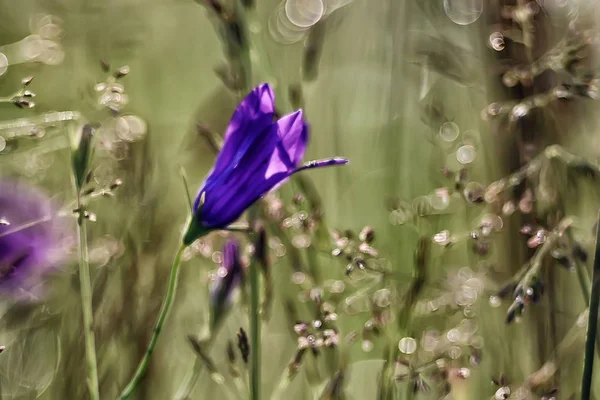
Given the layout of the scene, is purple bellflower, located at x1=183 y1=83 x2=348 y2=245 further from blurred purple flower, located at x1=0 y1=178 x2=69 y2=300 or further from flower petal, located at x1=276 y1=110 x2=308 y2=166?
blurred purple flower, located at x1=0 y1=178 x2=69 y2=300

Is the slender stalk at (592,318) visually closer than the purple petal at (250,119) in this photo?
Yes

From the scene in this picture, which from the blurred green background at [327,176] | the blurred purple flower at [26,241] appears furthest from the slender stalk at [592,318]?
the blurred purple flower at [26,241]

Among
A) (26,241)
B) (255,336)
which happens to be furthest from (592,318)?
(26,241)

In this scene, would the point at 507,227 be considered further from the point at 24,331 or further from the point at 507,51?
the point at 24,331

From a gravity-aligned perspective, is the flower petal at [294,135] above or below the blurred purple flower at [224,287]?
above

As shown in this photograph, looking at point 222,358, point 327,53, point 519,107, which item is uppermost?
point 327,53

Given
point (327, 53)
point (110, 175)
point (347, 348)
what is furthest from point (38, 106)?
point (347, 348)

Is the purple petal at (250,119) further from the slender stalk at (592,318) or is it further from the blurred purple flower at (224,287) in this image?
the slender stalk at (592,318)
